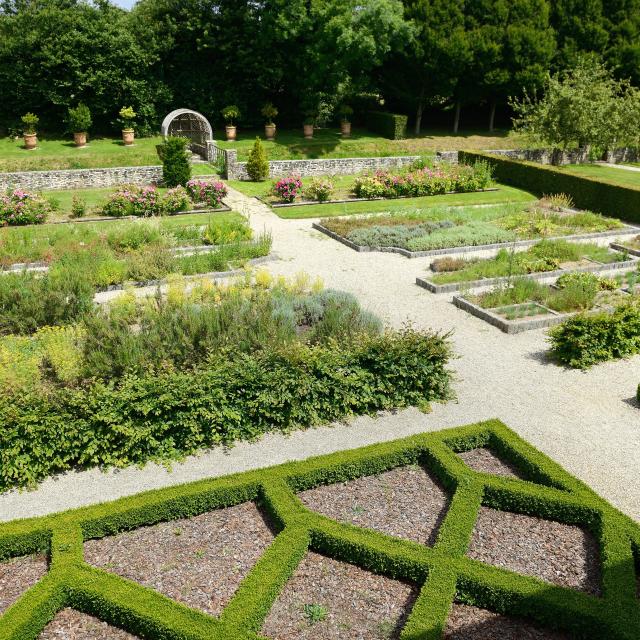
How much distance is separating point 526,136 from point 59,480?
25.4 meters

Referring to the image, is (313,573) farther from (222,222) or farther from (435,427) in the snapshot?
(222,222)

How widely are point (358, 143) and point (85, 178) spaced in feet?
47.2

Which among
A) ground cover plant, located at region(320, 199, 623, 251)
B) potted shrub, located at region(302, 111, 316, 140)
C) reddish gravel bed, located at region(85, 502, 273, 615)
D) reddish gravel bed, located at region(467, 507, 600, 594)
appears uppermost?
potted shrub, located at region(302, 111, 316, 140)

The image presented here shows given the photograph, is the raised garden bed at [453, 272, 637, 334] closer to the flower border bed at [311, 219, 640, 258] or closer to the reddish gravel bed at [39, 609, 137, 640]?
the flower border bed at [311, 219, 640, 258]

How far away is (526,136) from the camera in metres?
27.2

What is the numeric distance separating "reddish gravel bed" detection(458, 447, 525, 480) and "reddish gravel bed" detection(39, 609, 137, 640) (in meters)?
3.99

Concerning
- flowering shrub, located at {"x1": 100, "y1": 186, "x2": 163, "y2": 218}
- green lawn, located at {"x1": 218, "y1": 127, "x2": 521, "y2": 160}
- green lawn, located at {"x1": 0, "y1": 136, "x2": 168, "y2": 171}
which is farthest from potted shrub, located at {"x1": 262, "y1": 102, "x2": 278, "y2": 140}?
flowering shrub, located at {"x1": 100, "y1": 186, "x2": 163, "y2": 218}

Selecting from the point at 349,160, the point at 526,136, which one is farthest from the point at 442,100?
the point at 349,160

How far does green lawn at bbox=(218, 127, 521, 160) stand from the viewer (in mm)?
28656

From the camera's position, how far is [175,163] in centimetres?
2061

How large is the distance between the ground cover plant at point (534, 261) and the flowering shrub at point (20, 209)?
10988 millimetres

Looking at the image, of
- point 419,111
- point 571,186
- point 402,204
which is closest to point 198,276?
point 402,204

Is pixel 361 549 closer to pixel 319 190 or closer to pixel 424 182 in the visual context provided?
pixel 319 190

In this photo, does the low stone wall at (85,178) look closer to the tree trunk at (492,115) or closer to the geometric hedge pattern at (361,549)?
the geometric hedge pattern at (361,549)
